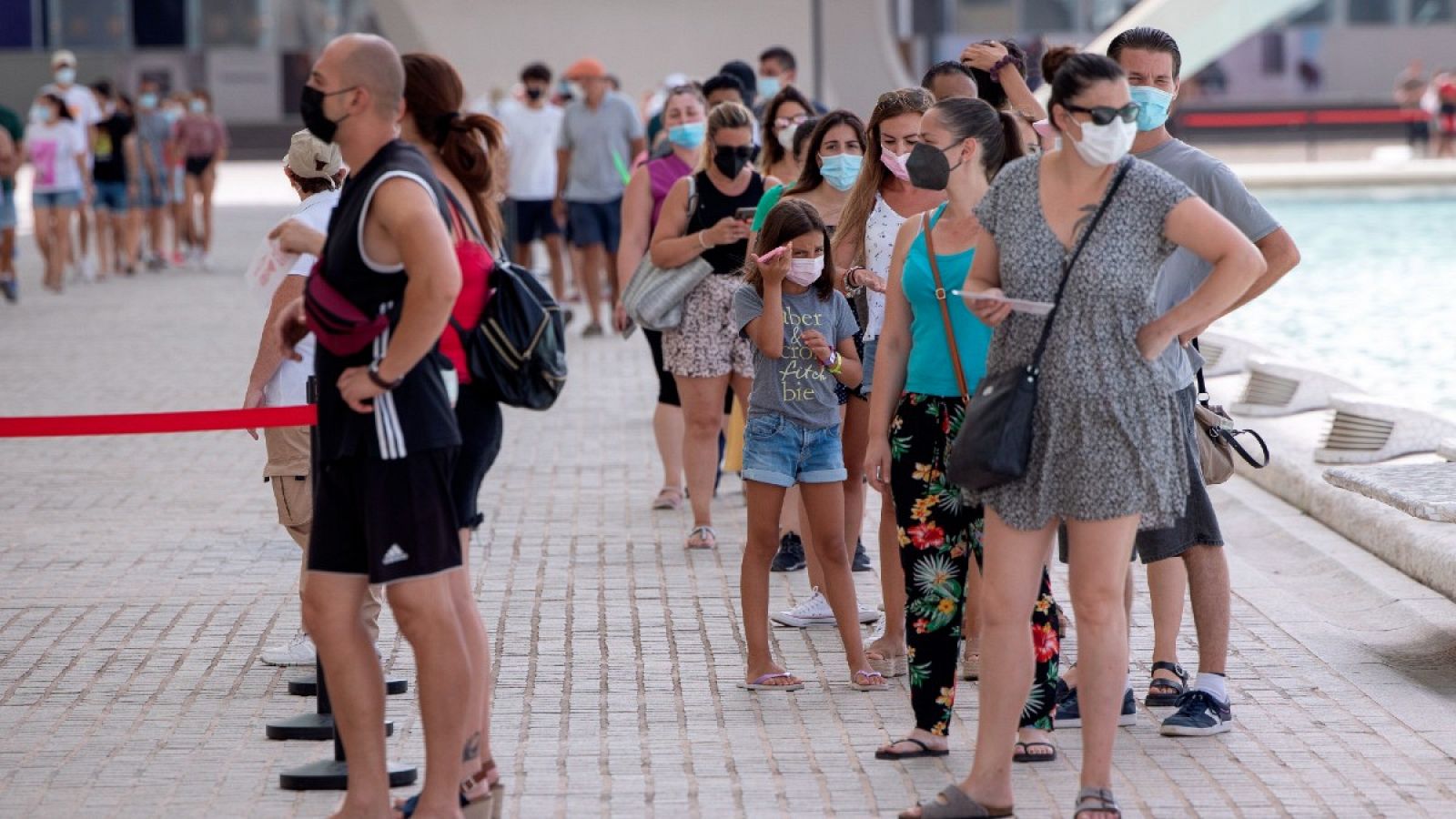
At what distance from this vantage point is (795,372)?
6.39m

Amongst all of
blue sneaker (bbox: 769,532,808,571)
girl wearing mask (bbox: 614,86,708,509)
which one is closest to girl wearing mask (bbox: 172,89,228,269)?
girl wearing mask (bbox: 614,86,708,509)

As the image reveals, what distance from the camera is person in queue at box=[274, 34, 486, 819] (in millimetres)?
4422

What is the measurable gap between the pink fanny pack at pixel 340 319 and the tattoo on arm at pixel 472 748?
98 centimetres

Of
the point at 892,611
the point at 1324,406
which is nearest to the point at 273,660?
the point at 892,611

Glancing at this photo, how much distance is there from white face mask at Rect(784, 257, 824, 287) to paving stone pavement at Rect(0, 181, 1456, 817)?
1.27 metres

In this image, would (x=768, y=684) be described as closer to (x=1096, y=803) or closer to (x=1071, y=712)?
(x=1071, y=712)

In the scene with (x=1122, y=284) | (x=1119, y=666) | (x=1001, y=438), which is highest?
(x=1122, y=284)

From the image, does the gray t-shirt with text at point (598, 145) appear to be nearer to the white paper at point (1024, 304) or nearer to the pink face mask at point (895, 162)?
the pink face mask at point (895, 162)

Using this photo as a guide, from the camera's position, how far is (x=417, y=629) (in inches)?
179

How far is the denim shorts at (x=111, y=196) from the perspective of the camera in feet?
71.6

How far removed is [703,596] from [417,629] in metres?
3.13

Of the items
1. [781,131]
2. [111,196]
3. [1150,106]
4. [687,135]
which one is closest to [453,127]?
[1150,106]

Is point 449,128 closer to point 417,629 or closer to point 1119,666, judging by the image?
point 417,629

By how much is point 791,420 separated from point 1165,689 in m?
1.40
